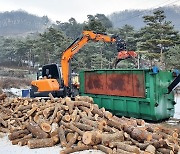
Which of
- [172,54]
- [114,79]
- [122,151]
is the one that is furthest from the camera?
[172,54]

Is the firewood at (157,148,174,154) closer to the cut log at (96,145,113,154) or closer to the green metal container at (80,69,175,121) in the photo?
the cut log at (96,145,113,154)

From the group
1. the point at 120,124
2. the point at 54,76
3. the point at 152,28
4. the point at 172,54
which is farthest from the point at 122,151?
the point at 152,28

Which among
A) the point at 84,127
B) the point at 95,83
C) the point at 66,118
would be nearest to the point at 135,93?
the point at 95,83

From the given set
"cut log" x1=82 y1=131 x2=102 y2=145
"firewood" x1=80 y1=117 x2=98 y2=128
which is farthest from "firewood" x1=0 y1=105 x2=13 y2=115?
"cut log" x1=82 y1=131 x2=102 y2=145

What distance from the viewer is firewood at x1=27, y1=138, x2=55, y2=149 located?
28.2 ft

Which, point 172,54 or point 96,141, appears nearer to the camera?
point 96,141

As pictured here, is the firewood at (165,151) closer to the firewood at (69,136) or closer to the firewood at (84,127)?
the firewood at (84,127)

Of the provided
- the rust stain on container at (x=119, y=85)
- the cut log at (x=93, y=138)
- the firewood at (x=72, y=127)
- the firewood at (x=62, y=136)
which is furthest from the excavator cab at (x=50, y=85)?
the cut log at (x=93, y=138)

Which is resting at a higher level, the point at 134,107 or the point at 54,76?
the point at 54,76

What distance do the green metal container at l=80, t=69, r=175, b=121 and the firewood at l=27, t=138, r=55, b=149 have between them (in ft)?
13.2

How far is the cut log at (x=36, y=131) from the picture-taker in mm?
9058

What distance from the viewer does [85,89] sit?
45.1 feet

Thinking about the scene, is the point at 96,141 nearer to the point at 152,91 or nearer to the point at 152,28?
the point at 152,91

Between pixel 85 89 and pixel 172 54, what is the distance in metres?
19.4
